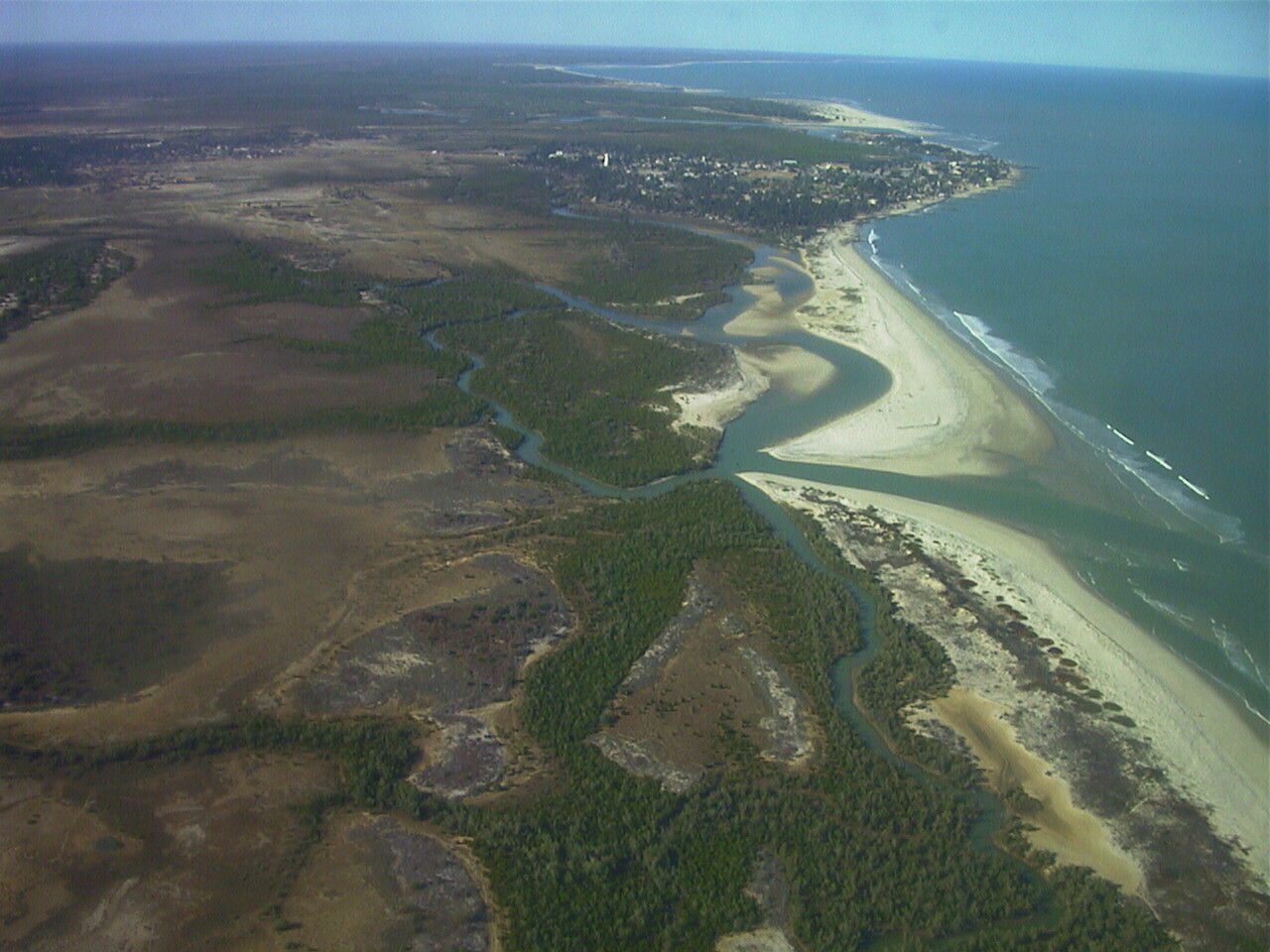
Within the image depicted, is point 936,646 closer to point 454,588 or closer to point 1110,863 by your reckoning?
point 1110,863

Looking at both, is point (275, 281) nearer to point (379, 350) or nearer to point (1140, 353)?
point (379, 350)

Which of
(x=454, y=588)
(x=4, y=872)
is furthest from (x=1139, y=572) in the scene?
(x=4, y=872)

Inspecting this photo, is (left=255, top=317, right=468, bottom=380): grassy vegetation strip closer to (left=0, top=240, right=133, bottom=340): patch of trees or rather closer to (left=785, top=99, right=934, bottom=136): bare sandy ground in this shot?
(left=0, top=240, right=133, bottom=340): patch of trees

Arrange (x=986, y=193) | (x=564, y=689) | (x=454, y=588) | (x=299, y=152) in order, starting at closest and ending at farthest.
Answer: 1. (x=564, y=689)
2. (x=454, y=588)
3. (x=986, y=193)
4. (x=299, y=152)

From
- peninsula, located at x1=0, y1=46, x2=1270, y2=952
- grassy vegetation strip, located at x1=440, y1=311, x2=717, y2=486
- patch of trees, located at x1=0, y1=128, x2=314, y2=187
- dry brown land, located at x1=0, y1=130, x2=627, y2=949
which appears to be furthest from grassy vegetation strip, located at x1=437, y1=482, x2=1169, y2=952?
patch of trees, located at x1=0, y1=128, x2=314, y2=187

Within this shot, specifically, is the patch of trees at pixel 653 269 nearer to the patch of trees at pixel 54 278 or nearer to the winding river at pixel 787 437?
the winding river at pixel 787 437
